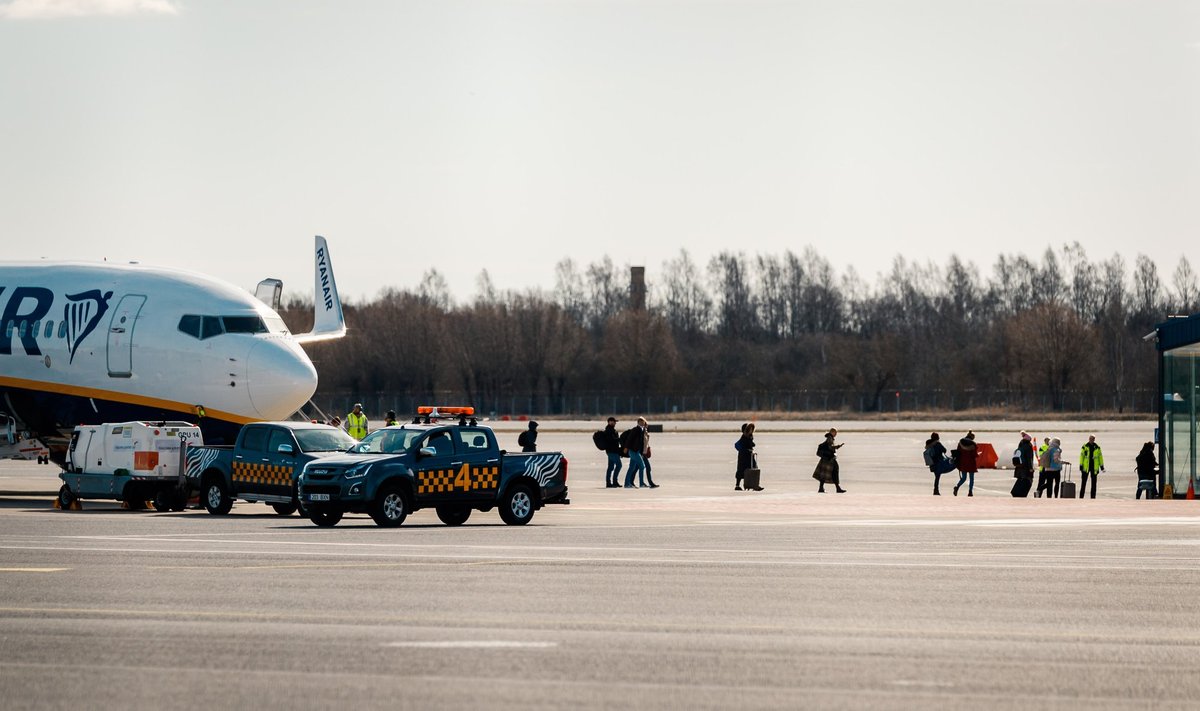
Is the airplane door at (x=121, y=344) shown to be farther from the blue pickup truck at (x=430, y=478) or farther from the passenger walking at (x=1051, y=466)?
the passenger walking at (x=1051, y=466)

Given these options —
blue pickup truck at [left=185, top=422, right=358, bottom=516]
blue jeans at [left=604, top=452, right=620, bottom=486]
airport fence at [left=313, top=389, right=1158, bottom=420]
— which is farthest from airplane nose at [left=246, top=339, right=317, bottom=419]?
airport fence at [left=313, top=389, right=1158, bottom=420]

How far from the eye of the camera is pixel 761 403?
134 meters

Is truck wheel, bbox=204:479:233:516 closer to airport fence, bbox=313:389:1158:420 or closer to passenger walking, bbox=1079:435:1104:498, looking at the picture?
passenger walking, bbox=1079:435:1104:498

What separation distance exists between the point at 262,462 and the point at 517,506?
5.16 meters

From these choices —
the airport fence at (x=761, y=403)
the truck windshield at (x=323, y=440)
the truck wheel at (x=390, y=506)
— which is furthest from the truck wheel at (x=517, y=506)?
the airport fence at (x=761, y=403)

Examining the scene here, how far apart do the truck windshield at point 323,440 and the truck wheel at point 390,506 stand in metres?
3.65

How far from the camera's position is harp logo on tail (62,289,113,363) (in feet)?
107

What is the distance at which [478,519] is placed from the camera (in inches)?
1078

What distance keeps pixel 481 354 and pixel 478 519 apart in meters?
120

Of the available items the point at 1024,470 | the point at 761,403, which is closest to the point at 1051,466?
the point at 1024,470

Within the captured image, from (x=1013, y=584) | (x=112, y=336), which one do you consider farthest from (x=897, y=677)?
(x=112, y=336)

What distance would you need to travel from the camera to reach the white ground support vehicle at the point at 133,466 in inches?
1155

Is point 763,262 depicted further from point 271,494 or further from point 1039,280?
point 271,494

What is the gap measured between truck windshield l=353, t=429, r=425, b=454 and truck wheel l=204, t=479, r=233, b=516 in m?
3.87
